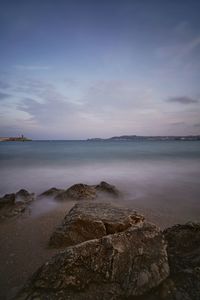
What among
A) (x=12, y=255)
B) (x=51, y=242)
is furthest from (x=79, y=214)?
(x=12, y=255)

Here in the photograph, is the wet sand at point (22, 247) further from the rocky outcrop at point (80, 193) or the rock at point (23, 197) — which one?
the rock at point (23, 197)

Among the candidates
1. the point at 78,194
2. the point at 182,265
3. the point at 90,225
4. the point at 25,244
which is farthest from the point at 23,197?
the point at 182,265

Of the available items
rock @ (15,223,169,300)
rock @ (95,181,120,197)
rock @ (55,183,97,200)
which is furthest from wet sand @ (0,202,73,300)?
rock @ (95,181,120,197)

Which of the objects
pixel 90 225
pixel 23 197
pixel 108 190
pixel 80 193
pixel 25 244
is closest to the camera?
pixel 90 225

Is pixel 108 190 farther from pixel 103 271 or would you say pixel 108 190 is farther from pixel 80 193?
pixel 103 271

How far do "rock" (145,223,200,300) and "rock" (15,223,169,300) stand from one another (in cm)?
12

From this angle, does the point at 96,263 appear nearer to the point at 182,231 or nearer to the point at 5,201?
the point at 182,231

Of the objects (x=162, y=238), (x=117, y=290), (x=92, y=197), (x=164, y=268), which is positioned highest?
(x=162, y=238)

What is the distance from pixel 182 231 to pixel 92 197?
5.79 meters

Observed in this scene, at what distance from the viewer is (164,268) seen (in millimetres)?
2801

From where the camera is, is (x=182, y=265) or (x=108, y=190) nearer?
(x=182, y=265)

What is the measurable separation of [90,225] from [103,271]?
1.87 metres

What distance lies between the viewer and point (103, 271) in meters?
2.79

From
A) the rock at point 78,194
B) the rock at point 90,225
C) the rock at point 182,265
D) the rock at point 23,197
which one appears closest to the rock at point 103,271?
the rock at point 182,265
